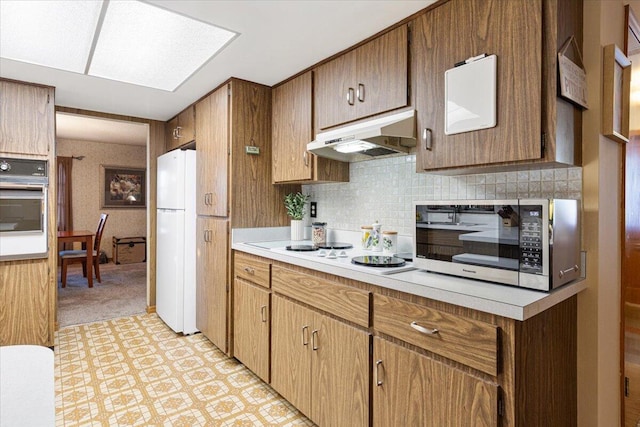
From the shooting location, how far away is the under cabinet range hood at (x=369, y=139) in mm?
1711

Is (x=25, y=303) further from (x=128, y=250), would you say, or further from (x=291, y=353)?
(x=128, y=250)

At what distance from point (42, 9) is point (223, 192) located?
1.44 meters

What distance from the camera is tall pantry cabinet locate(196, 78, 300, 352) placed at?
2670 millimetres

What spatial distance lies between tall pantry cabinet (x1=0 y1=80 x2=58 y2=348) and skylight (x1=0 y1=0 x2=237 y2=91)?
613 millimetres

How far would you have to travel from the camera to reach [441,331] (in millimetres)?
1261

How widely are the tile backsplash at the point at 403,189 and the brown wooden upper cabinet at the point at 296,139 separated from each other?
0.63ft

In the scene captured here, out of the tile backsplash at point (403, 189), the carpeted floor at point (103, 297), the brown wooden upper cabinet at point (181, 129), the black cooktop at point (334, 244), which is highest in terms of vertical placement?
the brown wooden upper cabinet at point (181, 129)

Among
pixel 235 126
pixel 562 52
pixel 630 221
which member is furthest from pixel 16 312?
pixel 630 221

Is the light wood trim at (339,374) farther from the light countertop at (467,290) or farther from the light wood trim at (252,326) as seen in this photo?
the light wood trim at (252,326)

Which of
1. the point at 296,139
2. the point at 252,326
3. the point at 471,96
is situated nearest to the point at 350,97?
the point at 296,139

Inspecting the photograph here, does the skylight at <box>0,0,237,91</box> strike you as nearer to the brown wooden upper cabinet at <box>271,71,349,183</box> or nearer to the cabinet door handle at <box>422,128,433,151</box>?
the brown wooden upper cabinet at <box>271,71,349,183</box>

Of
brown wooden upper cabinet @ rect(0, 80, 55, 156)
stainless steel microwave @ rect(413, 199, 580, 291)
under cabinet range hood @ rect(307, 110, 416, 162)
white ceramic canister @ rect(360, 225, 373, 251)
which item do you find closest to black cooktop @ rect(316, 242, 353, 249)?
white ceramic canister @ rect(360, 225, 373, 251)

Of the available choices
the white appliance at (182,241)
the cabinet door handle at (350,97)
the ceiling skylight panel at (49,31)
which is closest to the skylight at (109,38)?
the ceiling skylight panel at (49,31)

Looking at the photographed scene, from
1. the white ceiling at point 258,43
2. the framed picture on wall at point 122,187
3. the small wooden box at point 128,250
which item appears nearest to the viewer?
the white ceiling at point 258,43
